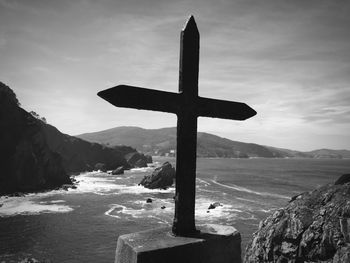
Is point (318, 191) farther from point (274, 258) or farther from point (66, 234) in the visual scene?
point (66, 234)

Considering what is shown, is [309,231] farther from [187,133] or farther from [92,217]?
[92,217]

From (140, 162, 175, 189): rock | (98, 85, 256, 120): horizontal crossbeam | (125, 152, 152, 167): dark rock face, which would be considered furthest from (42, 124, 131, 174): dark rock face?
(98, 85, 256, 120): horizontal crossbeam

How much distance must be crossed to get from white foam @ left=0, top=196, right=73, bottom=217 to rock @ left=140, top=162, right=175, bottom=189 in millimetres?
28506

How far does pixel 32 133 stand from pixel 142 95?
246ft

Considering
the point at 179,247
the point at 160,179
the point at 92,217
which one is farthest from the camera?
the point at 160,179

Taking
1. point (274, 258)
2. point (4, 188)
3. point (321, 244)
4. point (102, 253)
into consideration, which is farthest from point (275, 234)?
point (4, 188)

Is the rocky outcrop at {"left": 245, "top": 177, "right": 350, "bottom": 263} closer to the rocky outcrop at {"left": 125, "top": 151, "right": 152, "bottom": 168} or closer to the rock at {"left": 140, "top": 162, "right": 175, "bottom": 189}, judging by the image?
the rock at {"left": 140, "top": 162, "right": 175, "bottom": 189}

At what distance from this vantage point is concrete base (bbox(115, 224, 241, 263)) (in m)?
2.89

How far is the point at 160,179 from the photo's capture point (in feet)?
245

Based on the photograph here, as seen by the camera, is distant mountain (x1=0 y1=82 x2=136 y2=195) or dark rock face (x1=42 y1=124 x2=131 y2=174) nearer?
distant mountain (x1=0 y1=82 x2=136 y2=195)

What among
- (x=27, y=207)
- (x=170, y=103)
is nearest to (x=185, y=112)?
(x=170, y=103)

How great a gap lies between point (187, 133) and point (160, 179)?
238 ft

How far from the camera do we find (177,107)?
3525 millimetres

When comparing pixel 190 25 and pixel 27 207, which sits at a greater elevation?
pixel 190 25
